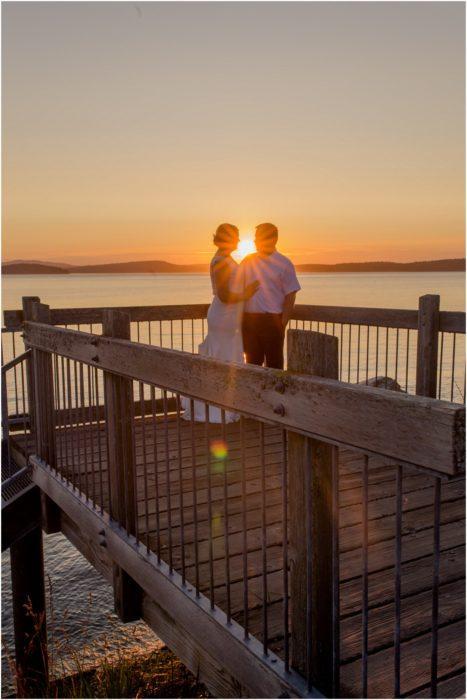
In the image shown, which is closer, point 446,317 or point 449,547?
point 449,547

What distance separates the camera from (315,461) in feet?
7.60

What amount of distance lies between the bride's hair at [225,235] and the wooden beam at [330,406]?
387 centimetres

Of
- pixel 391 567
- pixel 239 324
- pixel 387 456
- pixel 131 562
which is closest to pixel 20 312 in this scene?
pixel 239 324

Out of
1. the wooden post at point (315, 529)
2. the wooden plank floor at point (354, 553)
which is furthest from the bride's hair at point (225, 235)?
the wooden post at point (315, 529)

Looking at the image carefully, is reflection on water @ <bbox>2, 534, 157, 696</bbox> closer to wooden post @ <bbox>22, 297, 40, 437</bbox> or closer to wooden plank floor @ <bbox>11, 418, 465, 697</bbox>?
wooden post @ <bbox>22, 297, 40, 437</bbox>

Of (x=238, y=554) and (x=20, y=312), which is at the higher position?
(x=20, y=312)

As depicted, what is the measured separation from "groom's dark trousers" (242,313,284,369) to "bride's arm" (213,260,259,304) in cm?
29

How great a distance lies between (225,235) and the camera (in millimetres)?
7238

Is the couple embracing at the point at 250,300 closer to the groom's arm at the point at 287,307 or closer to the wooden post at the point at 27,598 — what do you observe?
the groom's arm at the point at 287,307

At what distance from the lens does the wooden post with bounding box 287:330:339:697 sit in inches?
90.2

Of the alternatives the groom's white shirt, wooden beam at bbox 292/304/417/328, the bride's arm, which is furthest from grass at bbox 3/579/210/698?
wooden beam at bbox 292/304/417/328

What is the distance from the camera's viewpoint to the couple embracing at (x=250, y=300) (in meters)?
7.36

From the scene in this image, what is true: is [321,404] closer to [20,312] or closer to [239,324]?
[239,324]

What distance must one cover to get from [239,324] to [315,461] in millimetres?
5485
